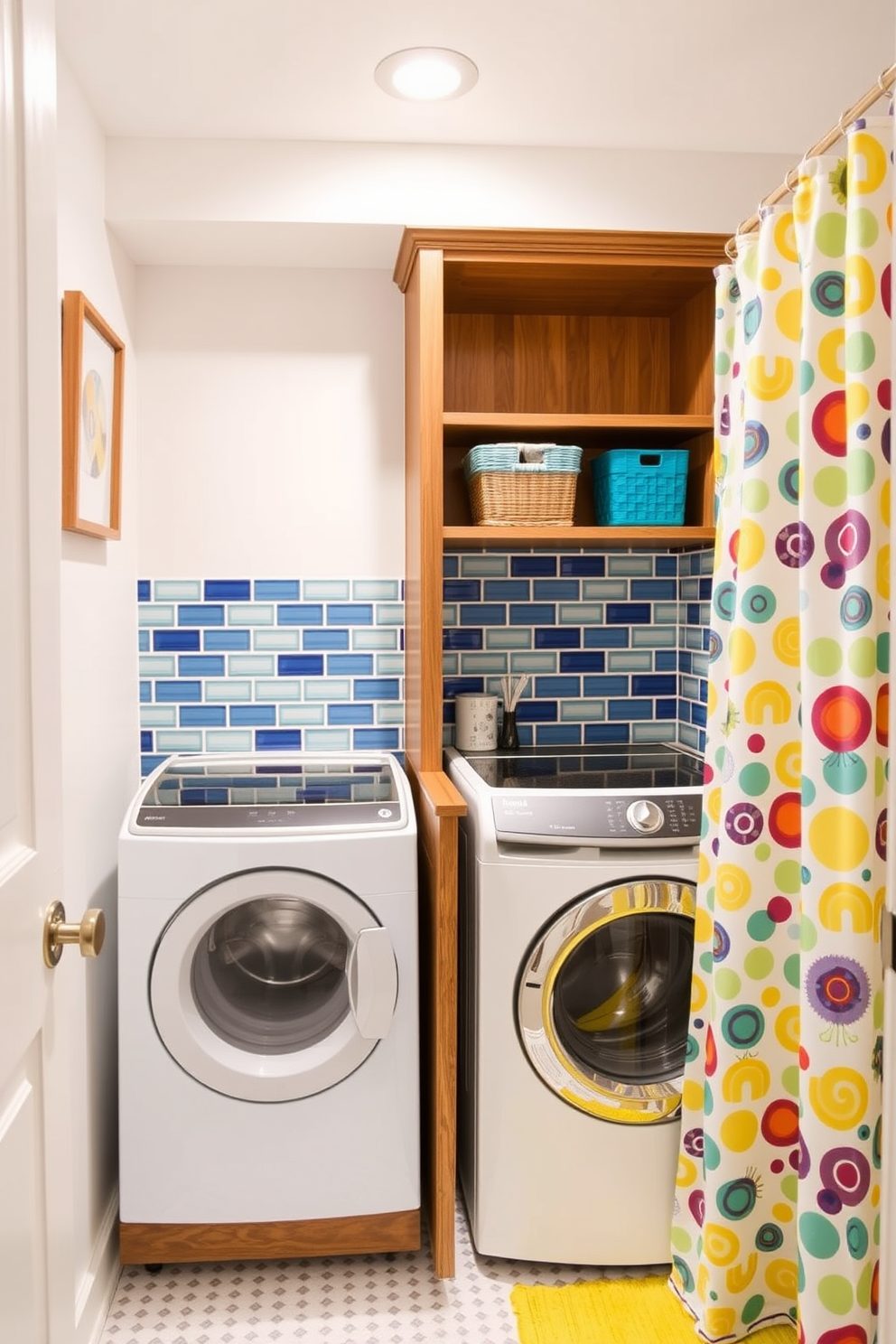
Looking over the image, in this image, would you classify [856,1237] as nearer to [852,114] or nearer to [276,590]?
[852,114]

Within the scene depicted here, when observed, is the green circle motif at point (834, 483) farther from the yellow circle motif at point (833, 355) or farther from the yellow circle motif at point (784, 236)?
the yellow circle motif at point (784, 236)

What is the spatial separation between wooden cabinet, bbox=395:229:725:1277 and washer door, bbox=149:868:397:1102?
0.16m

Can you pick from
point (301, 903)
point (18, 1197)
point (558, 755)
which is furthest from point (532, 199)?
point (18, 1197)

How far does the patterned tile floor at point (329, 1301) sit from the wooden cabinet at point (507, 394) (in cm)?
9

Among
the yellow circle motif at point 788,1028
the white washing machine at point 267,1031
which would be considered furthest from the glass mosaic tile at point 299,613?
the yellow circle motif at point 788,1028

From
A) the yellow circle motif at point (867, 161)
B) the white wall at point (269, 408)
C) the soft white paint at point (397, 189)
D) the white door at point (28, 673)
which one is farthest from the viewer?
the white wall at point (269, 408)

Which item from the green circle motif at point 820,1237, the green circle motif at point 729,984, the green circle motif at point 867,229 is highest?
the green circle motif at point 867,229

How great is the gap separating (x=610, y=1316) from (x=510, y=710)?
1.35 metres

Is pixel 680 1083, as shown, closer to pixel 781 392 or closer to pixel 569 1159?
pixel 569 1159

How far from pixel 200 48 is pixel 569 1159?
2.26 meters

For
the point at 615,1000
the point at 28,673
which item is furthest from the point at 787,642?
the point at 28,673

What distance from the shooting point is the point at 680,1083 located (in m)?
2.11

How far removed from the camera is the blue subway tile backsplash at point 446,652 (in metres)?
2.65

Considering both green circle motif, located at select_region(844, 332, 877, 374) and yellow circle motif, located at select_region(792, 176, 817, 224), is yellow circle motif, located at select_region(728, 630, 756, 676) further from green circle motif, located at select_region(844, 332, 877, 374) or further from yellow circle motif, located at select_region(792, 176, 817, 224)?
yellow circle motif, located at select_region(792, 176, 817, 224)
